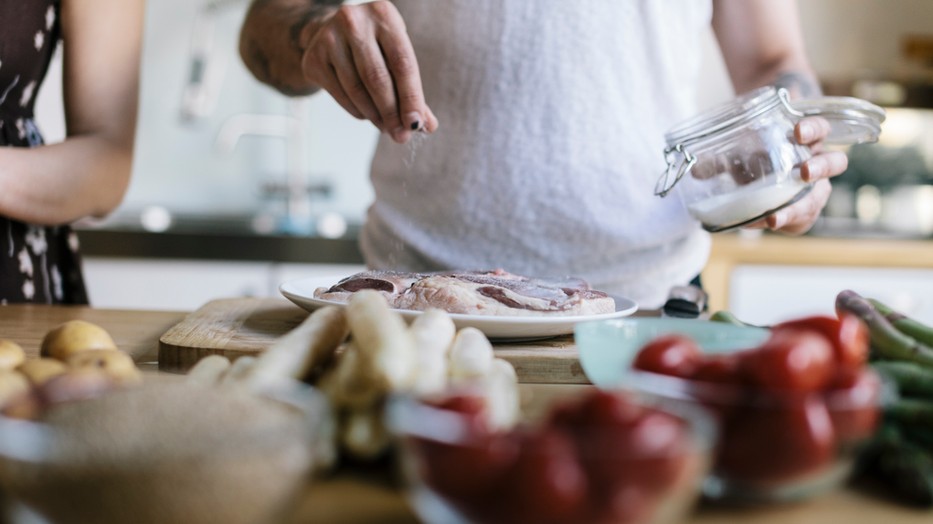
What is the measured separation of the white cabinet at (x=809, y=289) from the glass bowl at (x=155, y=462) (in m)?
2.64

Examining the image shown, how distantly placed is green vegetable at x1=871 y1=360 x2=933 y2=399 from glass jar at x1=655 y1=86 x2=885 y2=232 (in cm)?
45

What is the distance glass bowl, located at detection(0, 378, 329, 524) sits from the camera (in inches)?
19.1

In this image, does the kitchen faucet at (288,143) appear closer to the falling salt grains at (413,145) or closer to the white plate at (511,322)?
the falling salt grains at (413,145)

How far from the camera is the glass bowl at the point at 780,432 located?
22.5 inches

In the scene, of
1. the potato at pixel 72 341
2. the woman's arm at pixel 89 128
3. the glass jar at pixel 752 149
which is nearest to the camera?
the potato at pixel 72 341

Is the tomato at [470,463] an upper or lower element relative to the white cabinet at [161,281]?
upper

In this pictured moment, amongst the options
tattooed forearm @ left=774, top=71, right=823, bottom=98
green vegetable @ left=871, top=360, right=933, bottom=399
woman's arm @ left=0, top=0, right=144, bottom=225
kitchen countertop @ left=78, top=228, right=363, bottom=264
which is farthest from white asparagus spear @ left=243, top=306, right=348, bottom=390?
kitchen countertop @ left=78, top=228, right=363, bottom=264

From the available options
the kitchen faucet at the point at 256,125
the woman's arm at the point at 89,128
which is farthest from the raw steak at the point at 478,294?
the kitchen faucet at the point at 256,125

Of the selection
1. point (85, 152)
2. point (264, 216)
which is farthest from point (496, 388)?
point (264, 216)

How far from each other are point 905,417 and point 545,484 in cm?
40

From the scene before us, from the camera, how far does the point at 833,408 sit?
22.6 inches

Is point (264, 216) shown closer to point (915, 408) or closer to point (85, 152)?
point (85, 152)

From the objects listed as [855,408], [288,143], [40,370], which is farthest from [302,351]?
[288,143]

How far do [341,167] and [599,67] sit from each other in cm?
211
